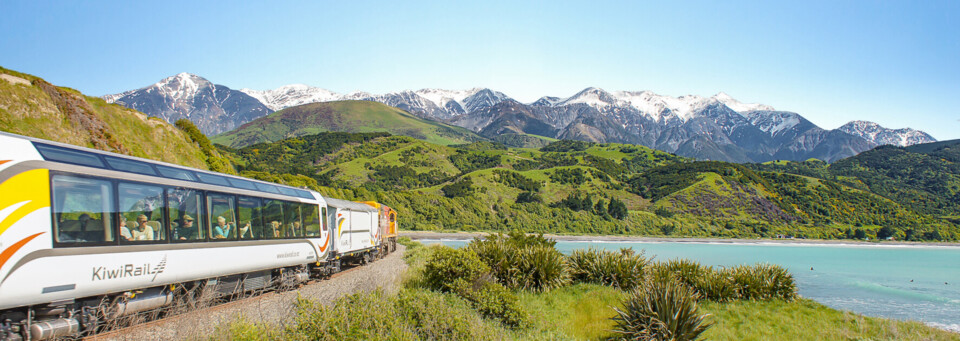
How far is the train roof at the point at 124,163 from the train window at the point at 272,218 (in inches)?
18.5

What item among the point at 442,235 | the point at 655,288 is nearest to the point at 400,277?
the point at 655,288

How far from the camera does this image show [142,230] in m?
8.57

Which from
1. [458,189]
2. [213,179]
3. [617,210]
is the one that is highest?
[213,179]

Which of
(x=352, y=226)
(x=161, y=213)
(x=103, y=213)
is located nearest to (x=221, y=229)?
(x=161, y=213)

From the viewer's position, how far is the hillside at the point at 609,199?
93125mm

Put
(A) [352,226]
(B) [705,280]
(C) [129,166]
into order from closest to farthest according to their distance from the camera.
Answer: (C) [129,166] < (B) [705,280] < (A) [352,226]

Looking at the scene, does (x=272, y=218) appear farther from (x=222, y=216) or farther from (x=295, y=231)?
(x=222, y=216)

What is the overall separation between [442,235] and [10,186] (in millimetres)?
61790

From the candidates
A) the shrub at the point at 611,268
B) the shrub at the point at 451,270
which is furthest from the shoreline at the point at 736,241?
the shrub at the point at 451,270

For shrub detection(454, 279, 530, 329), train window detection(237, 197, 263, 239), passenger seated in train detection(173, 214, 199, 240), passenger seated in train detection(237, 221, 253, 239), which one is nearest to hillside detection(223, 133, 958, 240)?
train window detection(237, 197, 263, 239)

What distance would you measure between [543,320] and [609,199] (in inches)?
4486

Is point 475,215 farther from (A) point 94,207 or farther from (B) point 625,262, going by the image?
(A) point 94,207

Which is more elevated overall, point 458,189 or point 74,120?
point 74,120

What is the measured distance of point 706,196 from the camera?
114 m
